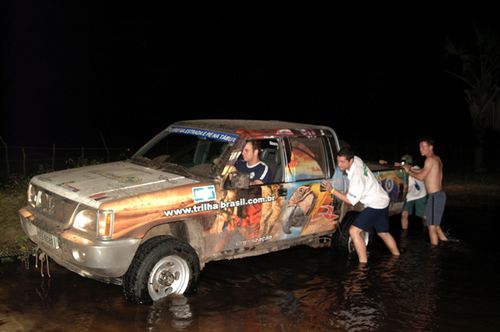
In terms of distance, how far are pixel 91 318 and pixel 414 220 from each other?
24.5 ft

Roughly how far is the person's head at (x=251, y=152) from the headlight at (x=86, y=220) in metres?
2.01

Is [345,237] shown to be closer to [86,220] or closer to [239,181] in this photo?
[239,181]

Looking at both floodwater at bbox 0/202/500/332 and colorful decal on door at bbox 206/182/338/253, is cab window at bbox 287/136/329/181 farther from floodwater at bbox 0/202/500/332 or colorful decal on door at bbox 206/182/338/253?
floodwater at bbox 0/202/500/332

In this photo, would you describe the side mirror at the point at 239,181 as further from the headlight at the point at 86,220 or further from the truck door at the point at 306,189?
the headlight at the point at 86,220

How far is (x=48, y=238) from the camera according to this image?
19.5 feet

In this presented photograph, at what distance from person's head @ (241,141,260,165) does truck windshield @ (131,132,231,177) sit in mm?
250

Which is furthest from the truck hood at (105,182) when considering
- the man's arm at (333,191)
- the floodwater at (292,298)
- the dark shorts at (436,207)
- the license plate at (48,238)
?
the dark shorts at (436,207)

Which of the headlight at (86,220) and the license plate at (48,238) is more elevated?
the headlight at (86,220)

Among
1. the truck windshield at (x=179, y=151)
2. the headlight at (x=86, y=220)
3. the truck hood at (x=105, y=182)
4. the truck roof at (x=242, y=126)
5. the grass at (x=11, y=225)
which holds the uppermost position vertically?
the truck roof at (x=242, y=126)

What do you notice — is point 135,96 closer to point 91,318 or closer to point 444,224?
point 444,224

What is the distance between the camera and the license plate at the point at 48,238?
5.81 metres

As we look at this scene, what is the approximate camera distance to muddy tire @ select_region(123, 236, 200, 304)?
5754mm

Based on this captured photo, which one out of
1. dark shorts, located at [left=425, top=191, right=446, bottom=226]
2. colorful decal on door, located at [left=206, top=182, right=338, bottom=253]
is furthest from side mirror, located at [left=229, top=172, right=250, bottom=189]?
dark shorts, located at [left=425, top=191, right=446, bottom=226]

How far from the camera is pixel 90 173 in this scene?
6.53 metres
